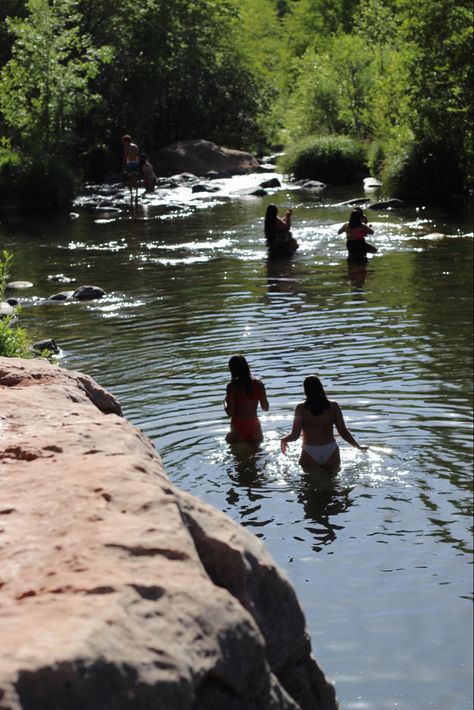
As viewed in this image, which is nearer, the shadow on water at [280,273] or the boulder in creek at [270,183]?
the shadow on water at [280,273]

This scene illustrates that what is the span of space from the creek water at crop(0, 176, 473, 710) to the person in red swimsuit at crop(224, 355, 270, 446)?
0.54 feet

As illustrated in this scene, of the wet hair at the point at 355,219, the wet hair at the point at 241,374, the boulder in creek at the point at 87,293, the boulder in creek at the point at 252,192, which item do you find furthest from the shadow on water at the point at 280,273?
the boulder in creek at the point at 252,192

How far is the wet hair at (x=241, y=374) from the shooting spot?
10867 millimetres

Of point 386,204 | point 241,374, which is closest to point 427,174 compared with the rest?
point 386,204

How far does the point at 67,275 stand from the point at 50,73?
14639 millimetres

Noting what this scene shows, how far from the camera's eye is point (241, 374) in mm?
10922

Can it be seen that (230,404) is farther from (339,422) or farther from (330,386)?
(330,386)

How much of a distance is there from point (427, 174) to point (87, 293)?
15.7 m

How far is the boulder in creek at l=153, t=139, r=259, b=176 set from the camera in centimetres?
4244

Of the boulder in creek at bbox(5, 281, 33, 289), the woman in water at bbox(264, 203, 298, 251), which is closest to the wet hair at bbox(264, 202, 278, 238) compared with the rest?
the woman in water at bbox(264, 203, 298, 251)

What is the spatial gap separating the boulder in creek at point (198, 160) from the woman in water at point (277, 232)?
62.5ft

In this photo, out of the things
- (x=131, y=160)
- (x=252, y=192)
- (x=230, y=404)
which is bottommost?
(x=230, y=404)

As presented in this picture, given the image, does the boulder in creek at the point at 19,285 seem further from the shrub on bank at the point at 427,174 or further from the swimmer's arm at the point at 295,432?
the shrub on bank at the point at 427,174

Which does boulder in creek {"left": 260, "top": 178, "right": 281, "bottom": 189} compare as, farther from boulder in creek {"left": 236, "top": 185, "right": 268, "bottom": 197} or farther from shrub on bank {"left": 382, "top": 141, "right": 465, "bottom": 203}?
shrub on bank {"left": 382, "top": 141, "right": 465, "bottom": 203}
